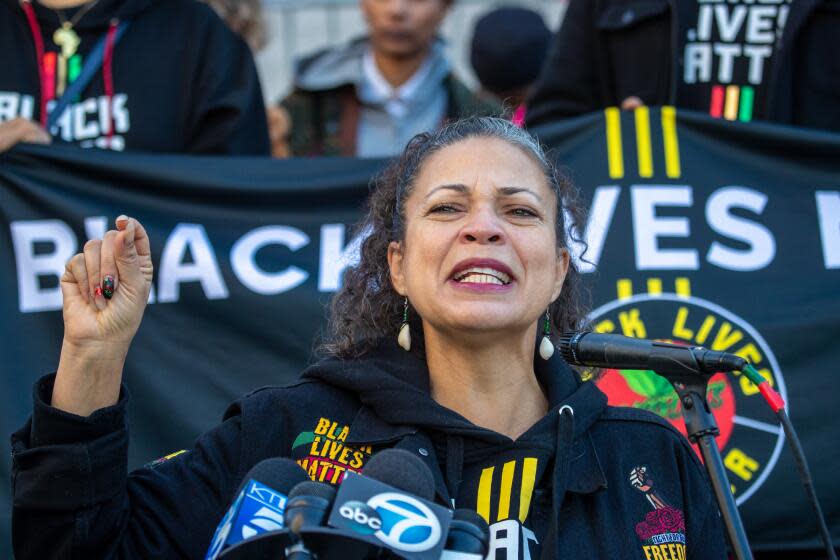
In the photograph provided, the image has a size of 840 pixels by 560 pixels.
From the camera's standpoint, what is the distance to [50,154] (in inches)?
177

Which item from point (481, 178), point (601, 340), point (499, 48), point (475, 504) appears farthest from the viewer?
point (499, 48)

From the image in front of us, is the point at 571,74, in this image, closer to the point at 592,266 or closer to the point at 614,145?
the point at 614,145

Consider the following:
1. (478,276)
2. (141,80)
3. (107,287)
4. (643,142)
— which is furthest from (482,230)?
(141,80)

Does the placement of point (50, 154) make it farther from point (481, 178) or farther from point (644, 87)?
point (644, 87)

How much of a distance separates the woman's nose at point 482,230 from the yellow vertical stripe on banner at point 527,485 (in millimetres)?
531

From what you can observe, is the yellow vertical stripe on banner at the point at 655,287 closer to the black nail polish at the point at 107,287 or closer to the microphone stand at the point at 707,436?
the microphone stand at the point at 707,436

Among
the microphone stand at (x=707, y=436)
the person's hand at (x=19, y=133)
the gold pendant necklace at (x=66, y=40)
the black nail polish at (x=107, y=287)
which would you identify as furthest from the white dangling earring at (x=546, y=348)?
the gold pendant necklace at (x=66, y=40)

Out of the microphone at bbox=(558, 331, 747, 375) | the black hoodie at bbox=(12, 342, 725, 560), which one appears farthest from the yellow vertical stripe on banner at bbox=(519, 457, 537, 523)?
the microphone at bbox=(558, 331, 747, 375)

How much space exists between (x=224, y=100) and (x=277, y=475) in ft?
9.00

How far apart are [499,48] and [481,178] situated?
2.89 metres

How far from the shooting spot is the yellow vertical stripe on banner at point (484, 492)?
122 inches

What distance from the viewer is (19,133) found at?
14.8ft

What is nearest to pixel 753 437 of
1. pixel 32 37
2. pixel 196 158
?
pixel 196 158

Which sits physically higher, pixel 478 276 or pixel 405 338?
→ pixel 478 276
